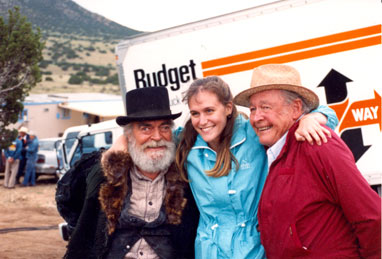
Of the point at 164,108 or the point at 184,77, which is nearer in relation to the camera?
the point at 164,108

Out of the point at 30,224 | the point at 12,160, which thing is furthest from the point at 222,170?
the point at 12,160

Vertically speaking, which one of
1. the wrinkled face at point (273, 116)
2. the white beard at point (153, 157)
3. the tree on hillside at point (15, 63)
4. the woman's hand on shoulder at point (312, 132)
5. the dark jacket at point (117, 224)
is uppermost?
the tree on hillside at point (15, 63)

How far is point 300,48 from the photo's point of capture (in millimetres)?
5160

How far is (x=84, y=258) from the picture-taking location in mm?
2938

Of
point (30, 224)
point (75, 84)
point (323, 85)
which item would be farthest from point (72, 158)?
point (75, 84)

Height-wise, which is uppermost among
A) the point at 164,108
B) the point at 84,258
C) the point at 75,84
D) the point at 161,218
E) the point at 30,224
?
the point at 75,84

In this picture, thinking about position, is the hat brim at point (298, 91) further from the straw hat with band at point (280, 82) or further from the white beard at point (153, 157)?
the white beard at point (153, 157)

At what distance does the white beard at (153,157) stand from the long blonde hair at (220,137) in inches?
3.3

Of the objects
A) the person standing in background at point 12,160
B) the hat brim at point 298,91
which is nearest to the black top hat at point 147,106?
the hat brim at point 298,91

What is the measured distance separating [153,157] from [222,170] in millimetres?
554

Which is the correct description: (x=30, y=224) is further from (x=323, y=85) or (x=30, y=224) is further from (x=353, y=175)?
(x=353, y=175)

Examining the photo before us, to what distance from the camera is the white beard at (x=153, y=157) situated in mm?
2967

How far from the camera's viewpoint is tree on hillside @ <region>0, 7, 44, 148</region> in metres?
13.1

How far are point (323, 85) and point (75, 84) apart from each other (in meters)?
45.0
